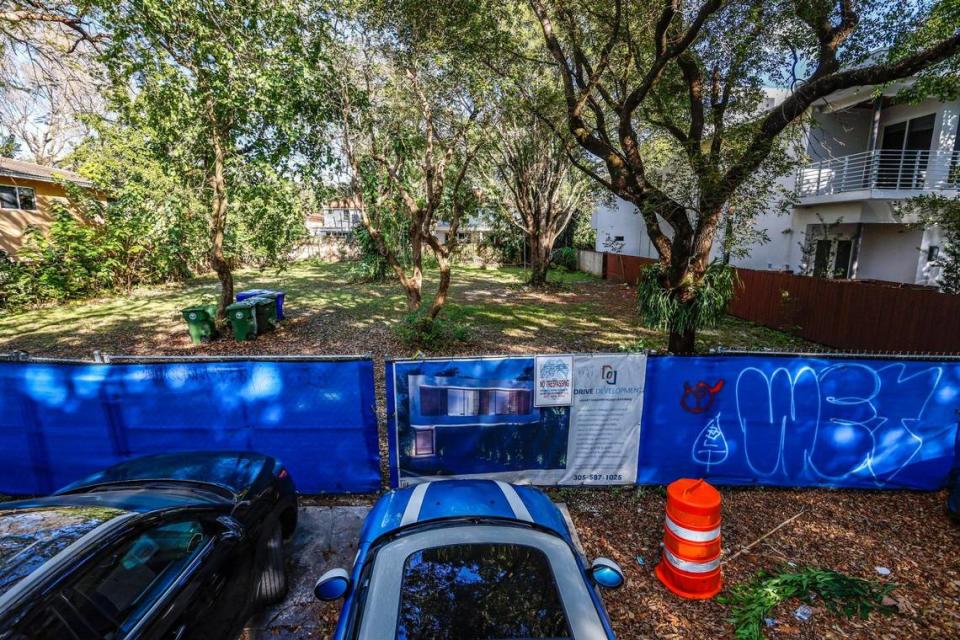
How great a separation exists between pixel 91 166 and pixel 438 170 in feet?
47.8

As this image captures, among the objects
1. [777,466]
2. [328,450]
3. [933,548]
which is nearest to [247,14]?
[328,450]

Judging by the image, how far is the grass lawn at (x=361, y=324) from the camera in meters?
11.4

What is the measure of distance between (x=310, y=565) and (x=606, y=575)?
2888 mm

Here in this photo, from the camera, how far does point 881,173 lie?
48.0 feet

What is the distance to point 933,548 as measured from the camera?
15.2 feet

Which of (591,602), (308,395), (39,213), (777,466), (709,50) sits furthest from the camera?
(39,213)

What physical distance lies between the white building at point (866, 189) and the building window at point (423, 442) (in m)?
11.2

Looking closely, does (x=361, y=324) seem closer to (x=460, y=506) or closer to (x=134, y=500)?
(x=134, y=500)

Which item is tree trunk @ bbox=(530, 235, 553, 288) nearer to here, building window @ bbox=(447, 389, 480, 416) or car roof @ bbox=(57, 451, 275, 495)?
building window @ bbox=(447, 389, 480, 416)

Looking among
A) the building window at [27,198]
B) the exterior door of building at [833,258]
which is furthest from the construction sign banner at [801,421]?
the building window at [27,198]

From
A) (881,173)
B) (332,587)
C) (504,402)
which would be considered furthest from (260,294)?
(881,173)

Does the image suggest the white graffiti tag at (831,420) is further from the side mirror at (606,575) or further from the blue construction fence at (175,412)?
the blue construction fence at (175,412)

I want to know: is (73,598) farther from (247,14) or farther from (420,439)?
(247,14)

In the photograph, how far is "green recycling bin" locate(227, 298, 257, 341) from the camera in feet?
38.6
